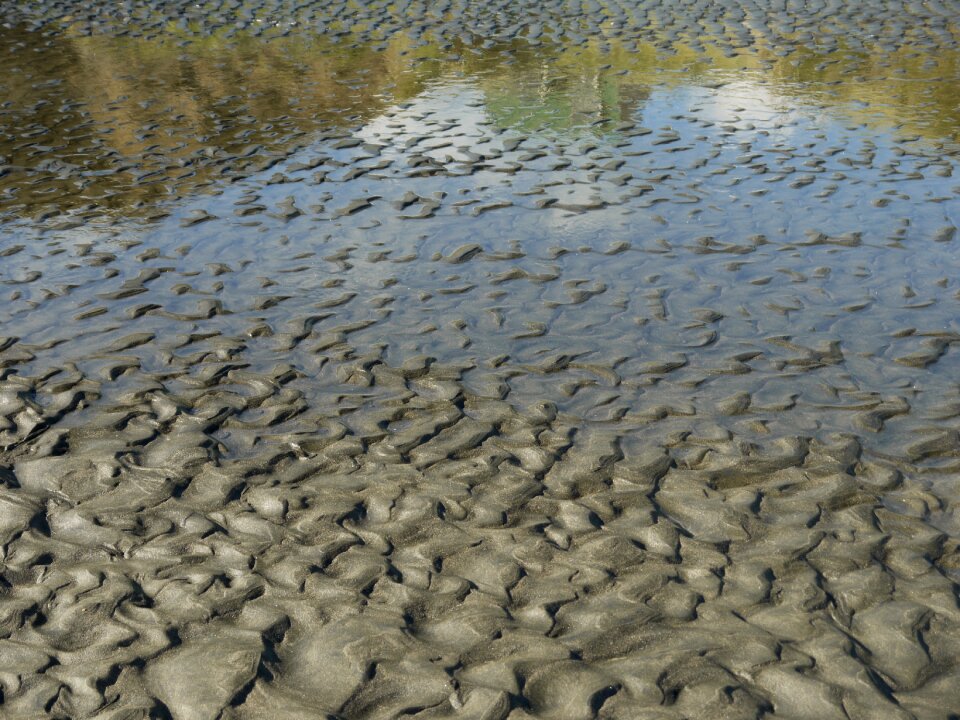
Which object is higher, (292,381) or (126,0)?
(126,0)

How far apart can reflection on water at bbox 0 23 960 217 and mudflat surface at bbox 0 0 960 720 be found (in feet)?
0.54

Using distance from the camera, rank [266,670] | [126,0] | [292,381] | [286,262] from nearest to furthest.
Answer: [266,670] < [292,381] < [286,262] < [126,0]

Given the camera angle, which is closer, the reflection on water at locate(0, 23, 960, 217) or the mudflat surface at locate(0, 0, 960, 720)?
the mudflat surface at locate(0, 0, 960, 720)

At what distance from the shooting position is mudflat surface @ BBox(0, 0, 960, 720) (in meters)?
4.86

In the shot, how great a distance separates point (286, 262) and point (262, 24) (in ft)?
49.5

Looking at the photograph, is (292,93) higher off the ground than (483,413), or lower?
higher

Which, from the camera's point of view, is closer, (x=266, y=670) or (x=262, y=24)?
(x=266, y=670)

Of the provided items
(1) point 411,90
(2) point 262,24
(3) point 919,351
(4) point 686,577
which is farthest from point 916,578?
(2) point 262,24

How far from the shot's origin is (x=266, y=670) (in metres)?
4.80

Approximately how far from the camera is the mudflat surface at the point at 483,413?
4859 mm

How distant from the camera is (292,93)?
57.6 ft

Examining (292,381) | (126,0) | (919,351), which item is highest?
(126,0)

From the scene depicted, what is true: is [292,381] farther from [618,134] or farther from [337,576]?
[618,134]

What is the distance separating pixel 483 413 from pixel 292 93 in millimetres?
12003
